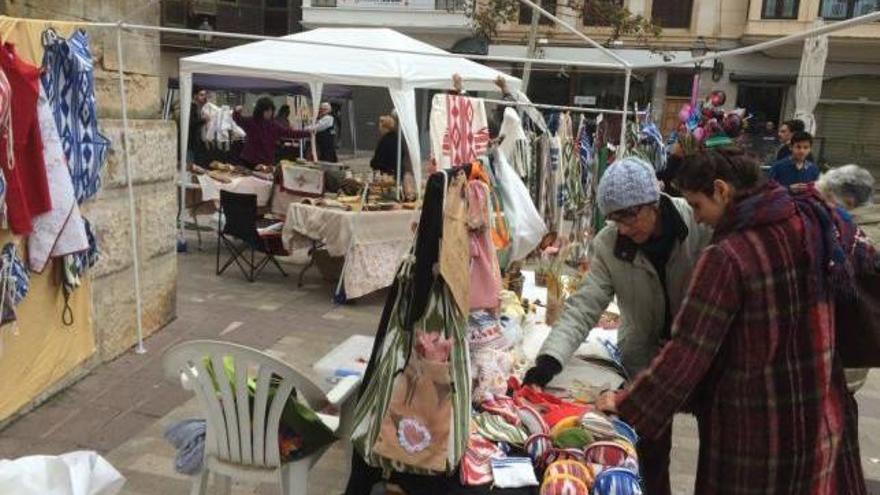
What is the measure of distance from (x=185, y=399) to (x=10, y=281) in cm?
131

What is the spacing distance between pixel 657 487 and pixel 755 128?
1684 centimetres

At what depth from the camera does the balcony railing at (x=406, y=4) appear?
21.2m

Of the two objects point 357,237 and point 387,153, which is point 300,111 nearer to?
point 387,153

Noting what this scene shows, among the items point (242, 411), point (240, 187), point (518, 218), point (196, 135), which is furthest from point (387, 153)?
point (242, 411)

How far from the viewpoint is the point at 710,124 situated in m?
7.82

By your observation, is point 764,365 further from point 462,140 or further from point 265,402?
point 462,140

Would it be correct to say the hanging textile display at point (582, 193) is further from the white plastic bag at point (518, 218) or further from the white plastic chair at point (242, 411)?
the white plastic chair at point (242, 411)

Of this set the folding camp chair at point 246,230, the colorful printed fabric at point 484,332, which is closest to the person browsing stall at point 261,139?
the folding camp chair at point 246,230

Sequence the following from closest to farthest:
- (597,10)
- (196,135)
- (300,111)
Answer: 1. (196,135)
2. (597,10)
3. (300,111)

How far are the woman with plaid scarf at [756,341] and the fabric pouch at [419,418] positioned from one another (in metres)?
0.53

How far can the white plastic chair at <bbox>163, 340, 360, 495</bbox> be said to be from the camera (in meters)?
2.50

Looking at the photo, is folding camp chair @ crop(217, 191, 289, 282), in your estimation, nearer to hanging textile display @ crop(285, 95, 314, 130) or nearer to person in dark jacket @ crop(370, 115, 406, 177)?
person in dark jacket @ crop(370, 115, 406, 177)

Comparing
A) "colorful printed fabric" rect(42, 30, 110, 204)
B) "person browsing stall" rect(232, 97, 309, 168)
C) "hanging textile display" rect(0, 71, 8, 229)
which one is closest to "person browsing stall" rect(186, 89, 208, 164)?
"person browsing stall" rect(232, 97, 309, 168)

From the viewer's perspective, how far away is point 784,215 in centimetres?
199
